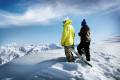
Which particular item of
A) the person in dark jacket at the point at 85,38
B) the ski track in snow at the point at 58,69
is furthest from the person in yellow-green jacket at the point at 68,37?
the person in dark jacket at the point at 85,38

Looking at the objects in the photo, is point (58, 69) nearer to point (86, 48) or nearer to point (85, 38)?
point (86, 48)

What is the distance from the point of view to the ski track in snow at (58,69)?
42.5 ft

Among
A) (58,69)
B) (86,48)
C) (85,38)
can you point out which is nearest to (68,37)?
(85,38)

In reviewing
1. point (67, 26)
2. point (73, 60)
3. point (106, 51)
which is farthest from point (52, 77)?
point (106, 51)

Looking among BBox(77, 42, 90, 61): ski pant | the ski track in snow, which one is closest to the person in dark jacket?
BBox(77, 42, 90, 61): ski pant

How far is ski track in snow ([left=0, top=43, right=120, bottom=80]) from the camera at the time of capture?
1295 cm

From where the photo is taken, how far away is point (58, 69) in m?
13.3

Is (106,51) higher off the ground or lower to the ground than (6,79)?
higher

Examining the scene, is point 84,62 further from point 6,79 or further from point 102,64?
point 6,79

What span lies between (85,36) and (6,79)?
17.6ft

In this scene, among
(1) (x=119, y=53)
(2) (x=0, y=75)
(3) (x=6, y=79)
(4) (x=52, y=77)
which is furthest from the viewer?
(1) (x=119, y=53)

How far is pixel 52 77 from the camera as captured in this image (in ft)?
42.3

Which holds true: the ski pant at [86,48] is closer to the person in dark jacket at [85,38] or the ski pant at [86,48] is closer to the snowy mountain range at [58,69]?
the person in dark jacket at [85,38]

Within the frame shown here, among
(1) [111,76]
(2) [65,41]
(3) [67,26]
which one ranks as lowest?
(1) [111,76]
